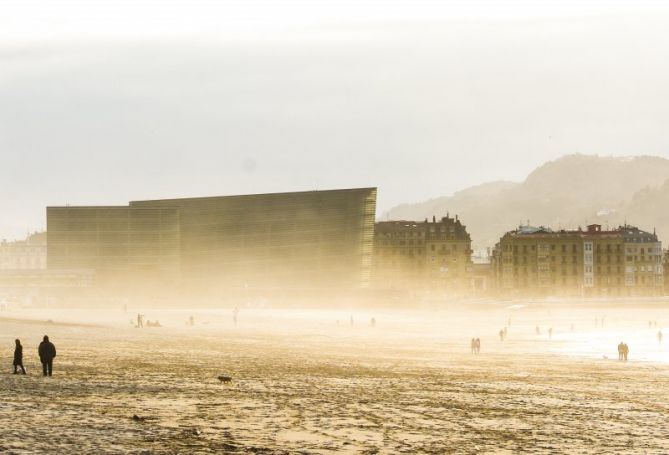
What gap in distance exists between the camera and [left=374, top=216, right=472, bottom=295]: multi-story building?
7067 inches

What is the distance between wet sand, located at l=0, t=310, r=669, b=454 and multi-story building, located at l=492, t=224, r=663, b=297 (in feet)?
381

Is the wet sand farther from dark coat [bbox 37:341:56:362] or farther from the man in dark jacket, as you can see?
dark coat [bbox 37:341:56:362]

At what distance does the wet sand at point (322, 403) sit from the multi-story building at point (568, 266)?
116 meters

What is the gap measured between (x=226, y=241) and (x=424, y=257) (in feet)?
114

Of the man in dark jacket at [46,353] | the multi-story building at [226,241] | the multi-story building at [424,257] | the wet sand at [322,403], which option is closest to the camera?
the wet sand at [322,403]

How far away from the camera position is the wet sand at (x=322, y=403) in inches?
869

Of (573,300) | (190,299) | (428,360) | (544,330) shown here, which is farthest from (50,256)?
(428,360)

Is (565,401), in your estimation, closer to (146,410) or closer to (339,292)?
(146,410)

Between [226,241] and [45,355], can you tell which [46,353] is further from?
[226,241]

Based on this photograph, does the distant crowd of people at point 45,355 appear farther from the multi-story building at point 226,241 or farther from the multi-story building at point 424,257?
the multi-story building at point 424,257

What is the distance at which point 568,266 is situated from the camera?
16788 cm

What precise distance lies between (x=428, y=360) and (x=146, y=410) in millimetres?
24805

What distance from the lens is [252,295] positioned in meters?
158

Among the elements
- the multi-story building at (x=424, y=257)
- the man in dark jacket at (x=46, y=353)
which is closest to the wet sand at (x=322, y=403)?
the man in dark jacket at (x=46, y=353)
